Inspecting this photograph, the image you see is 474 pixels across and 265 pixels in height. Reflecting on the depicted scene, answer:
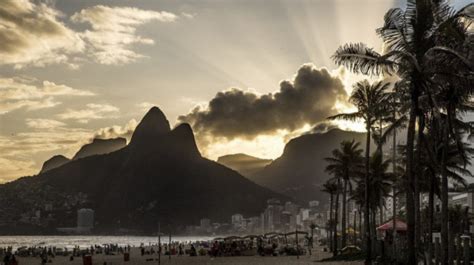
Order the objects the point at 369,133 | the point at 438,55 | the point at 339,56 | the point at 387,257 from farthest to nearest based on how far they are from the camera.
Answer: the point at 369,133 → the point at 387,257 → the point at 339,56 → the point at 438,55

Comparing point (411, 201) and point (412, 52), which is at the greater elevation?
point (412, 52)

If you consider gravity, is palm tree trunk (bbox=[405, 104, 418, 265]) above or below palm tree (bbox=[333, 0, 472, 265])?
below

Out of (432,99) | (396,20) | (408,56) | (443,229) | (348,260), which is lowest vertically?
(348,260)

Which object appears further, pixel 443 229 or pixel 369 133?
pixel 369 133

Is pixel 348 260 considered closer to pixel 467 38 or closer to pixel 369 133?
pixel 369 133

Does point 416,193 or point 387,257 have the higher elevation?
point 416,193

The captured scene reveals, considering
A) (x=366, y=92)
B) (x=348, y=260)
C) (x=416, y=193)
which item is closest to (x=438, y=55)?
(x=416, y=193)

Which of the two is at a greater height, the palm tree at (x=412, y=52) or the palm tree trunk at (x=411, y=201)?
the palm tree at (x=412, y=52)

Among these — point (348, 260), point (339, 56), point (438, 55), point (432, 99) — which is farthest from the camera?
point (348, 260)
